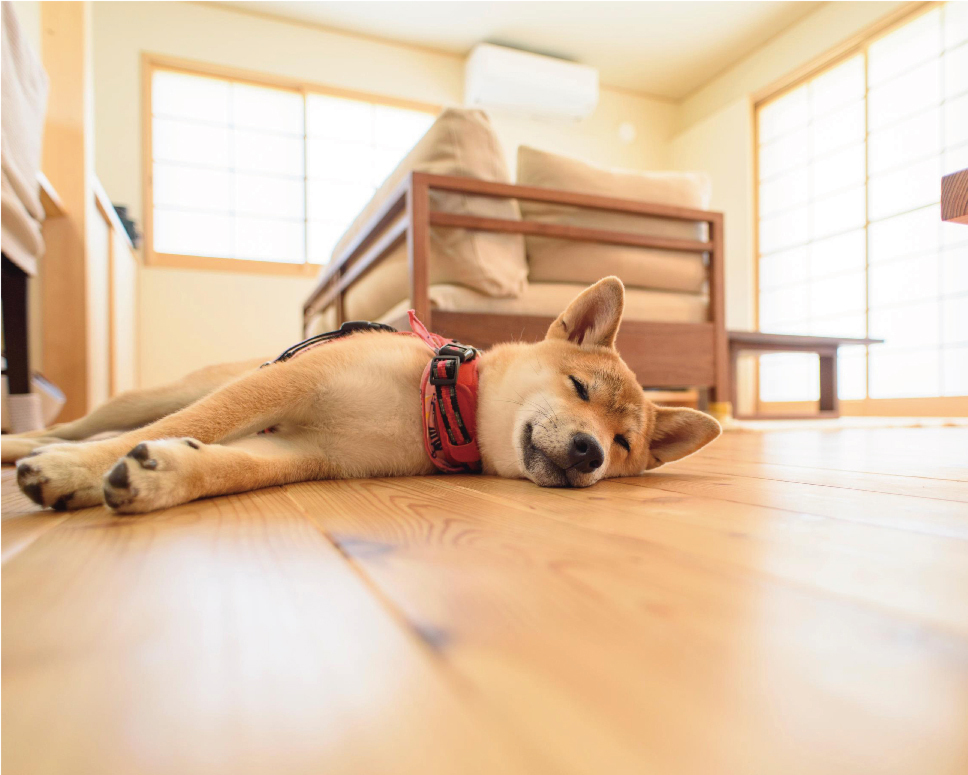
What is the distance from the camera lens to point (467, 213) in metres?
2.88

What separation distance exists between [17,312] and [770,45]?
27.5ft

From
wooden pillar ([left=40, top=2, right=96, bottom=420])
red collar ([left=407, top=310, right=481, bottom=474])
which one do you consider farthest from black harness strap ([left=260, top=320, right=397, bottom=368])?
wooden pillar ([left=40, top=2, right=96, bottom=420])

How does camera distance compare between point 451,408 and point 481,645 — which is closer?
point 481,645

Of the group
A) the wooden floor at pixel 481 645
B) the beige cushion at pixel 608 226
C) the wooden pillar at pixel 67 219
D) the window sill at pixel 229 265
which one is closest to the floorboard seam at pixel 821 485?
the wooden floor at pixel 481 645

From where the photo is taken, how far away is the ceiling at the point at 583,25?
689 centimetres

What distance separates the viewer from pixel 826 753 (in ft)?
1.05

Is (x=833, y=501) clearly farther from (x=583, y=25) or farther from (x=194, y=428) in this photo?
(x=583, y=25)

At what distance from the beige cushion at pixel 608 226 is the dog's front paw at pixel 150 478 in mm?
2473

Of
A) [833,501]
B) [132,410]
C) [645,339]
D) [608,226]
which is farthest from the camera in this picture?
[608,226]

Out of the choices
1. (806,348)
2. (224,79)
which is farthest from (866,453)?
(224,79)

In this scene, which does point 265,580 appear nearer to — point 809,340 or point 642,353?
point 642,353

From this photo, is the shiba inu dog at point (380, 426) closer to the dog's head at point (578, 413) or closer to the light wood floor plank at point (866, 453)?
the dog's head at point (578, 413)

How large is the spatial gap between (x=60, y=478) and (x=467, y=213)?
222 centimetres

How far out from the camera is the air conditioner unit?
24.1 feet
